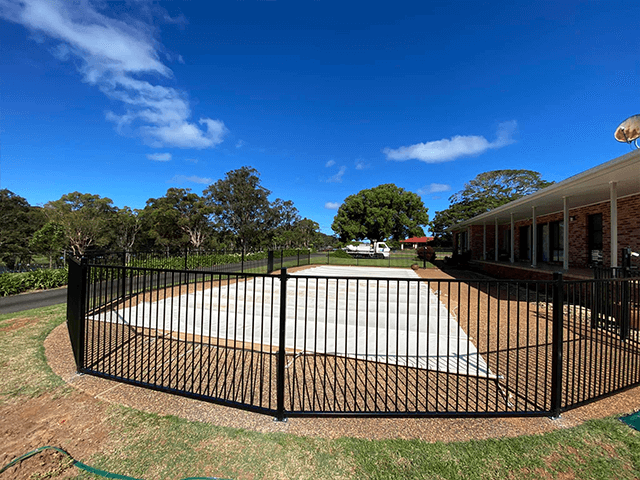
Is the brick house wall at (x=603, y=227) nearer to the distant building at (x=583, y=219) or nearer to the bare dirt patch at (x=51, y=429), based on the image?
the distant building at (x=583, y=219)

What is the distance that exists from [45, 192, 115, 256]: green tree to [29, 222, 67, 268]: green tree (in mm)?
617

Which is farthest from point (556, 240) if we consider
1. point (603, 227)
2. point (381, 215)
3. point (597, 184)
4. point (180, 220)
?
point (180, 220)

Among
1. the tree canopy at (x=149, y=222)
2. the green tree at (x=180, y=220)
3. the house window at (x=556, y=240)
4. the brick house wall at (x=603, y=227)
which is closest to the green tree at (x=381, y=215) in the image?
the tree canopy at (x=149, y=222)

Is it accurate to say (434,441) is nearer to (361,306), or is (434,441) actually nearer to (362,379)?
(362,379)

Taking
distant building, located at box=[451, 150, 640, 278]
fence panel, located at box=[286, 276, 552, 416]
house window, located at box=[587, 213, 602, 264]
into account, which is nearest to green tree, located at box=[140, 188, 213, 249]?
distant building, located at box=[451, 150, 640, 278]

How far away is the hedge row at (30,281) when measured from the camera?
8977mm

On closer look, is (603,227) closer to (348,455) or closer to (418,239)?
(348,455)

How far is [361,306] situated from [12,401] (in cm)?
618

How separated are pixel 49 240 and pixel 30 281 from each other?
8.72m

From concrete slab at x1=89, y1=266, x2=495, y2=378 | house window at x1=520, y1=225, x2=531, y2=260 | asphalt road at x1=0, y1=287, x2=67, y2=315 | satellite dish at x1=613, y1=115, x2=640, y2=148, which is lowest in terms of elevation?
asphalt road at x1=0, y1=287, x2=67, y2=315

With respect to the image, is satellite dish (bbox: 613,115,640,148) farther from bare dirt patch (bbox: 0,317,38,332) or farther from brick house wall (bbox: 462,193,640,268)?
bare dirt patch (bbox: 0,317,38,332)

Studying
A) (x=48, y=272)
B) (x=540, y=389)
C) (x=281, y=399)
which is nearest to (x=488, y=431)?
(x=540, y=389)

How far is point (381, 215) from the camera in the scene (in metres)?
40.5

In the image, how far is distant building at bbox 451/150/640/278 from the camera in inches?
247
